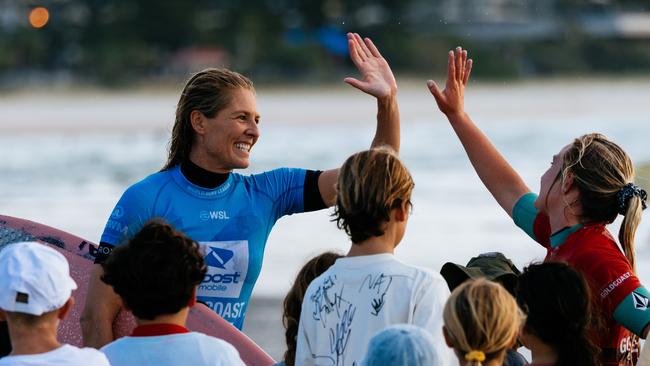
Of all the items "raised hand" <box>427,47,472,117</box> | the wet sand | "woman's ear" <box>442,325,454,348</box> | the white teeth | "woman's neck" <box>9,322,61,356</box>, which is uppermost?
"raised hand" <box>427,47,472,117</box>

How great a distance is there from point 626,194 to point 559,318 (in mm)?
628

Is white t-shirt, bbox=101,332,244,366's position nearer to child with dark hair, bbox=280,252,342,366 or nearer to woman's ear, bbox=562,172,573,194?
child with dark hair, bbox=280,252,342,366

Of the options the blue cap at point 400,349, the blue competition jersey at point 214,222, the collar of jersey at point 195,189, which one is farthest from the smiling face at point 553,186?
the blue cap at point 400,349

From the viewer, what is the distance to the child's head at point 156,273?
2.97 metres

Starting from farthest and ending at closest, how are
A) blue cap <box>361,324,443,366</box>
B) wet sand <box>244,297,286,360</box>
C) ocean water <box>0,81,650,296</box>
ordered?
ocean water <box>0,81,650,296</box> → wet sand <box>244,297,286,360</box> → blue cap <box>361,324,443,366</box>

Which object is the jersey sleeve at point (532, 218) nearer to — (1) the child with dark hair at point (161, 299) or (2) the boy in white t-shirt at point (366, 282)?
(2) the boy in white t-shirt at point (366, 282)

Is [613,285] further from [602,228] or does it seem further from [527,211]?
[527,211]

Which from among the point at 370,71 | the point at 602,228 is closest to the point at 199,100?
the point at 370,71

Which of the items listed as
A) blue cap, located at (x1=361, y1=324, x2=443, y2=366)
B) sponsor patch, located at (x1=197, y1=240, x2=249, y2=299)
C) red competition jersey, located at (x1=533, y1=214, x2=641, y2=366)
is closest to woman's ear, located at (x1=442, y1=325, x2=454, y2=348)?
blue cap, located at (x1=361, y1=324, x2=443, y2=366)

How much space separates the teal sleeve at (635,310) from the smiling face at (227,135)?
126cm

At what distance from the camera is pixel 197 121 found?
405cm

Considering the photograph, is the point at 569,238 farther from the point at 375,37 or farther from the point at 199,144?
the point at 375,37

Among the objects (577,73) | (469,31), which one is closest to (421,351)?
(577,73)

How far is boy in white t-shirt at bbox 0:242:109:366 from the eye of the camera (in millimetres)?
2822
